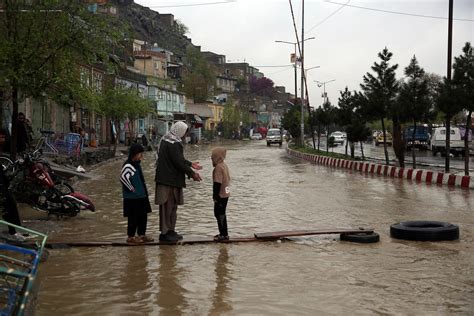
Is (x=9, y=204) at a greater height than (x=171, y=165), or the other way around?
(x=171, y=165)

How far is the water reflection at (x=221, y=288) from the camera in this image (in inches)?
230

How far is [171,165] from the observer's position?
8.88m

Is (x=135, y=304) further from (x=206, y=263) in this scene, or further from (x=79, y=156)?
(x=79, y=156)

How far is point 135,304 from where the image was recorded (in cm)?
600

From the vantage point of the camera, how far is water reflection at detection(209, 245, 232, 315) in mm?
5854

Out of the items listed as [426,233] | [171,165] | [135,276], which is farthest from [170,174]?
[426,233]

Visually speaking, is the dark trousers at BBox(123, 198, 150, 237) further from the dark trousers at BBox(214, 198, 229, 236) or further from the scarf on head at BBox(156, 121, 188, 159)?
the dark trousers at BBox(214, 198, 229, 236)

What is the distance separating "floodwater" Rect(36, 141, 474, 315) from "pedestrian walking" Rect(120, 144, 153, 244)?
17.3 inches

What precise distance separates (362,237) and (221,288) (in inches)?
132

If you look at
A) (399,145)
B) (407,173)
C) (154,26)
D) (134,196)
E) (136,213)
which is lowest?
(407,173)

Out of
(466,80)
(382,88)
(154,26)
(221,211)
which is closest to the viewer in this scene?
(221,211)

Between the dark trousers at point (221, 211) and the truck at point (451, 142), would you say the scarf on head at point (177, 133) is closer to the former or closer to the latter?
the dark trousers at point (221, 211)

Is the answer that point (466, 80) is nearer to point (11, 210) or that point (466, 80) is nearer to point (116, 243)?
point (116, 243)

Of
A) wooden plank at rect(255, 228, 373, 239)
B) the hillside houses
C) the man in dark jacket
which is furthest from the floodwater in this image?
the man in dark jacket
